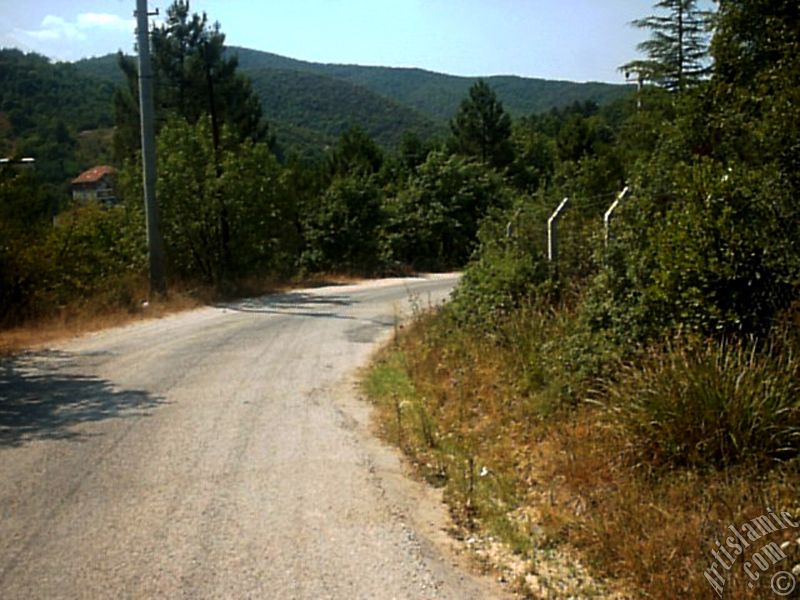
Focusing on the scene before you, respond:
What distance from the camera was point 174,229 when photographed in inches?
1003

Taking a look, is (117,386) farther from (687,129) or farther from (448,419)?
(687,129)

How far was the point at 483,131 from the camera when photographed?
1991 inches

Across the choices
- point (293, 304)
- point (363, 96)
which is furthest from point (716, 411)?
point (363, 96)

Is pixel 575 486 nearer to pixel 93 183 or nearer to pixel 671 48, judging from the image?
pixel 671 48

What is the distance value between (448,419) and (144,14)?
15.9 metres

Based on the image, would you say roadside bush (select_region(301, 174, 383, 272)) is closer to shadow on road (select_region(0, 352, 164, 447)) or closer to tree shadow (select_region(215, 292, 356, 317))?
tree shadow (select_region(215, 292, 356, 317))

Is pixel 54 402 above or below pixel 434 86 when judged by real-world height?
below

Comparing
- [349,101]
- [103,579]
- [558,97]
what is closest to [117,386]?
[103,579]

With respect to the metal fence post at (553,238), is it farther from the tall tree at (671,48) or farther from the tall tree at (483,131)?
the tall tree at (483,131)

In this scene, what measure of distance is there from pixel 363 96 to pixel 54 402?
97096 millimetres

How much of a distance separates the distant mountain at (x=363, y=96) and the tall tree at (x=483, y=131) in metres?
6.10

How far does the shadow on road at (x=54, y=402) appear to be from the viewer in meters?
8.84

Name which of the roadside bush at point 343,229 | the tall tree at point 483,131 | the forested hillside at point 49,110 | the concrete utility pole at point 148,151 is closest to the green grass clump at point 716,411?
the concrete utility pole at point 148,151

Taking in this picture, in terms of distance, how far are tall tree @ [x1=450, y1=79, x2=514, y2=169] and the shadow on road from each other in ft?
131
